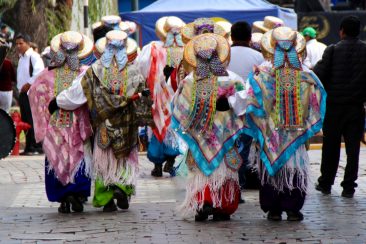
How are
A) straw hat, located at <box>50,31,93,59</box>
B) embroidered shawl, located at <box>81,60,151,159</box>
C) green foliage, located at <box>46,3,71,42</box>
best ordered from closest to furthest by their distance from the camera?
embroidered shawl, located at <box>81,60,151,159</box>, straw hat, located at <box>50,31,93,59</box>, green foliage, located at <box>46,3,71,42</box>

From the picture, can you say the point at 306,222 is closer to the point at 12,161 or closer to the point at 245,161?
the point at 245,161

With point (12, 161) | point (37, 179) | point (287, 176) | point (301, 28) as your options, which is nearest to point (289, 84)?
point (287, 176)

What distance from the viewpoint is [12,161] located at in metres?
19.0

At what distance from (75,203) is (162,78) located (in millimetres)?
3768

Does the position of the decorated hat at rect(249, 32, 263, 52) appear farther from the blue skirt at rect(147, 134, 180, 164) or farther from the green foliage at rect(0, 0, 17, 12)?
the green foliage at rect(0, 0, 17, 12)

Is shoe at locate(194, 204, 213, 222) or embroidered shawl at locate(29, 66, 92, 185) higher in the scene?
embroidered shawl at locate(29, 66, 92, 185)

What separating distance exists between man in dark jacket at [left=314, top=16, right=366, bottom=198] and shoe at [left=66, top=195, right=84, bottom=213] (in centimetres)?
269

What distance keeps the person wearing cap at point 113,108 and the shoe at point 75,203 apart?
15cm

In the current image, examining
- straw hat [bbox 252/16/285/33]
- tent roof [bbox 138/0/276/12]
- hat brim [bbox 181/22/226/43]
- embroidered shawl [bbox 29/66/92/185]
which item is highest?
hat brim [bbox 181/22/226/43]

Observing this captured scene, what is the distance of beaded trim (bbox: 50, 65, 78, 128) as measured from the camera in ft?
40.3

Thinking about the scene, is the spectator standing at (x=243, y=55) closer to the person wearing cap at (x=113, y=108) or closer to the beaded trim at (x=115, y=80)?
the person wearing cap at (x=113, y=108)

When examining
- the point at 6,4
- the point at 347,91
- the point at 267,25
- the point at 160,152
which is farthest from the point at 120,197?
the point at 6,4

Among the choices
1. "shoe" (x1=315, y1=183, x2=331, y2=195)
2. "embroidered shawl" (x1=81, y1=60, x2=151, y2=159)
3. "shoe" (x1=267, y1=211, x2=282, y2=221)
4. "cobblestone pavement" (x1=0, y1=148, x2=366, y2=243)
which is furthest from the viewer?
"shoe" (x1=315, y1=183, x2=331, y2=195)

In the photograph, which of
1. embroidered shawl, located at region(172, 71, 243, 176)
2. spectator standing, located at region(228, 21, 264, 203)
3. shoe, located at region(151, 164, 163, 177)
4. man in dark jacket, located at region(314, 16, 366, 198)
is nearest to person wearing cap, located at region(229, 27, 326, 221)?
embroidered shawl, located at region(172, 71, 243, 176)
